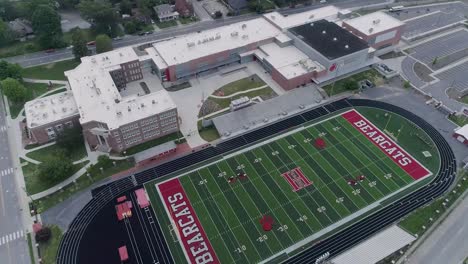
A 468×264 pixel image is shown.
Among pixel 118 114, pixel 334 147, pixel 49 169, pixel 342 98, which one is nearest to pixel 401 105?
pixel 342 98

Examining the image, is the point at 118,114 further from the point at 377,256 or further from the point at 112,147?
the point at 377,256

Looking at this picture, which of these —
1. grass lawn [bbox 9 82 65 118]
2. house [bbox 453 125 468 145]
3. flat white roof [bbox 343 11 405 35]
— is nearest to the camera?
house [bbox 453 125 468 145]

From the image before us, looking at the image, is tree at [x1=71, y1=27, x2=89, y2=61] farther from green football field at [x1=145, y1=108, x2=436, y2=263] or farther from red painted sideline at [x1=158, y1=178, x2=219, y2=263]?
red painted sideline at [x1=158, y1=178, x2=219, y2=263]

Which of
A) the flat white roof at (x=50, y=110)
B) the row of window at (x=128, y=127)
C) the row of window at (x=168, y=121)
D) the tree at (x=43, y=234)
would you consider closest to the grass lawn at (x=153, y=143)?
the row of window at (x=168, y=121)

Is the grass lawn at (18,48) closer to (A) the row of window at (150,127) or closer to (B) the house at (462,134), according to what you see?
(A) the row of window at (150,127)

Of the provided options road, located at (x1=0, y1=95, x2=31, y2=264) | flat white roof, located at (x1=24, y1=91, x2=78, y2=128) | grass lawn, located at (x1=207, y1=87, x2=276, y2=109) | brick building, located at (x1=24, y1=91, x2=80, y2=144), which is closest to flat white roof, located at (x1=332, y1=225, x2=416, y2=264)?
grass lawn, located at (x1=207, y1=87, x2=276, y2=109)
